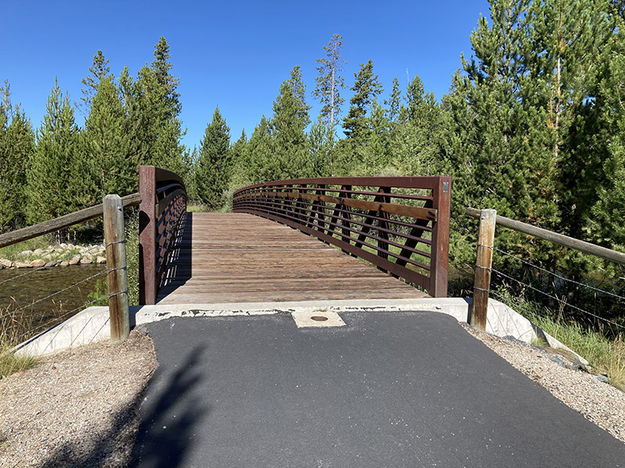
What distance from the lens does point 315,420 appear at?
240cm

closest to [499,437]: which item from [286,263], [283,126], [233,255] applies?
[286,263]

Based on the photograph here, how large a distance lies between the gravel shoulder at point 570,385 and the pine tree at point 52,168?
25366 millimetres

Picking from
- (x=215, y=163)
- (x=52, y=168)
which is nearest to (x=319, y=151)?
(x=215, y=163)

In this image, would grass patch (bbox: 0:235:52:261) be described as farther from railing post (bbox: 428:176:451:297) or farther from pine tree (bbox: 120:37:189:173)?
railing post (bbox: 428:176:451:297)

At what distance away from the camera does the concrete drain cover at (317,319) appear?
3.68 m

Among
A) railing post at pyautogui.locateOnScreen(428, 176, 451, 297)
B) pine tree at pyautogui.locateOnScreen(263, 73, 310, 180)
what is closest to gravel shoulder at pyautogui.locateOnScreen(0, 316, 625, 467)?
railing post at pyautogui.locateOnScreen(428, 176, 451, 297)

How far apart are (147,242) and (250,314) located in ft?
4.27

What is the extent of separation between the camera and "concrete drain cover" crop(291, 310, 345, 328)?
3680 mm

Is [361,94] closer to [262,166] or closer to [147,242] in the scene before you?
[262,166]

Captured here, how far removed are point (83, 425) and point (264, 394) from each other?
107 cm

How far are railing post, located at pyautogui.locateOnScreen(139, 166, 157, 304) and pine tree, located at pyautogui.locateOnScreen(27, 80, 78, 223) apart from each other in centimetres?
2285

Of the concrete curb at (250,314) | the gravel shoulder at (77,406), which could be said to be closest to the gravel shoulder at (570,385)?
the concrete curb at (250,314)

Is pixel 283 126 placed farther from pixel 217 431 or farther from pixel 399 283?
pixel 217 431

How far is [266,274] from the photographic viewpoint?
5.82m
